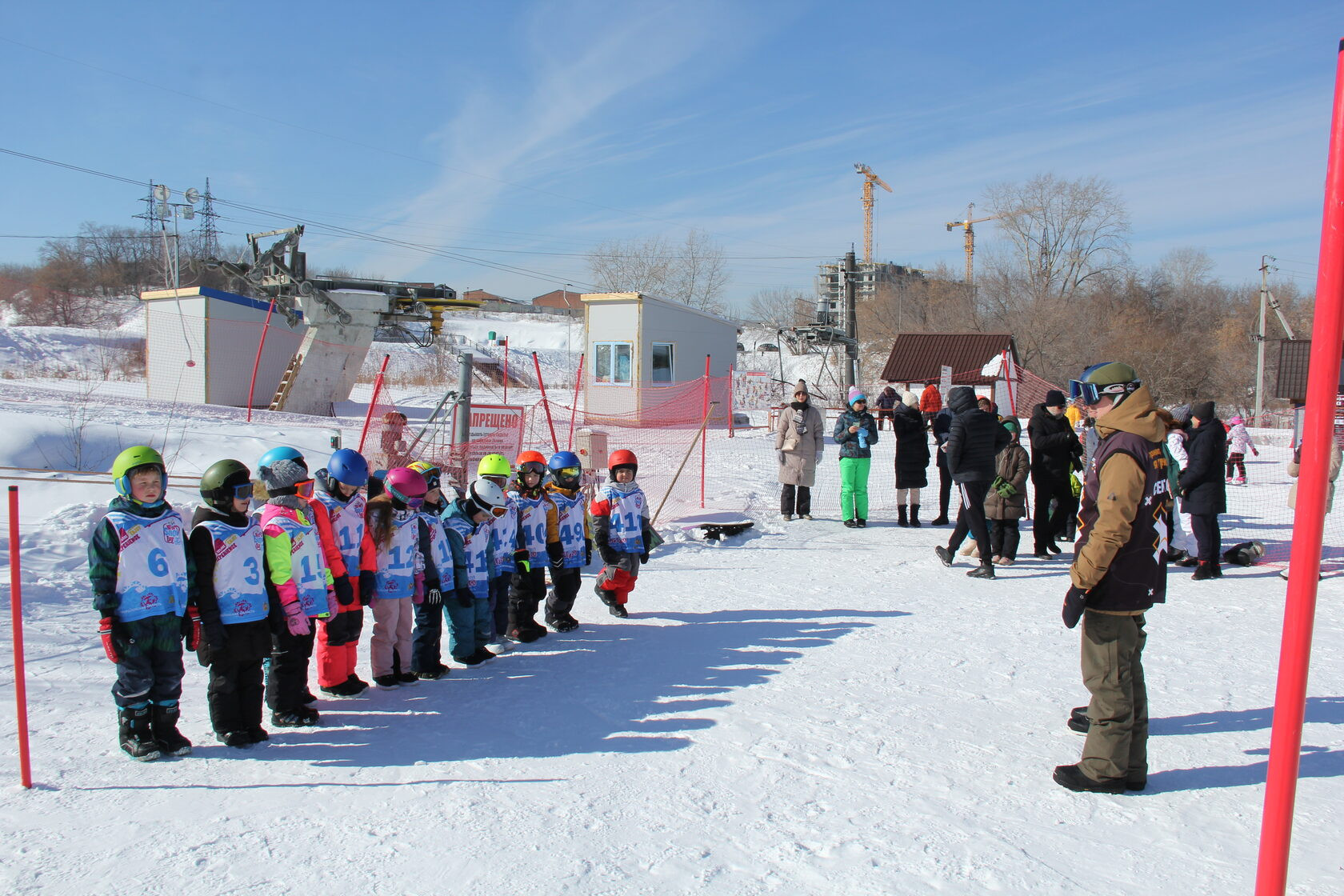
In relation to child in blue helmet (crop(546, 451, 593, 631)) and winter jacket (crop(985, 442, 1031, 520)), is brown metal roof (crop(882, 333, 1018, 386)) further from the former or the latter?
child in blue helmet (crop(546, 451, 593, 631))

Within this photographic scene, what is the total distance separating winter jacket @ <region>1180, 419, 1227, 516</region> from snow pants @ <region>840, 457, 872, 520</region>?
3726mm

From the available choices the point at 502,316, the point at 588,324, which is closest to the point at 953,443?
the point at 588,324

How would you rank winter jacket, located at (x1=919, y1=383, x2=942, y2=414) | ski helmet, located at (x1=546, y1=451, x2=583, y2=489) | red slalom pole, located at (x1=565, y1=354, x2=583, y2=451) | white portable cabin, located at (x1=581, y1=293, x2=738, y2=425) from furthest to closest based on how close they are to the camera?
1. white portable cabin, located at (x1=581, y1=293, x2=738, y2=425)
2. winter jacket, located at (x1=919, y1=383, x2=942, y2=414)
3. red slalom pole, located at (x1=565, y1=354, x2=583, y2=451)
4. ski helmet, located at (x1=546, y1=451, x2=583, y2=489)

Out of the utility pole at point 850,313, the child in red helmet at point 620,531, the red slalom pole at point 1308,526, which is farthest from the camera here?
the utility pole at point 850,313

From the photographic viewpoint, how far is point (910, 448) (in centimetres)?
1099

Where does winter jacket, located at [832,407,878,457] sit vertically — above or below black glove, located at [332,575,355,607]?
above

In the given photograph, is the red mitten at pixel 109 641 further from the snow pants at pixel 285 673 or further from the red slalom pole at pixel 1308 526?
the red slalom pole at pixel 1308 526

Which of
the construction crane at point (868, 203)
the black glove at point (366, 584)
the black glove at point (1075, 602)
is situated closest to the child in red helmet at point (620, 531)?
the black glove at point (366, 584)

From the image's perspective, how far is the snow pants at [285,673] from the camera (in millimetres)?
4547

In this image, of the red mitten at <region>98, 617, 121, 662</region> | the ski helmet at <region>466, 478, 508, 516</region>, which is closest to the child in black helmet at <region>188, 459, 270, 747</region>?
the red mitten at <region>98, 617, 121, 662</region>

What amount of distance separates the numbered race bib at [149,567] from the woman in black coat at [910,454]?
8504 mm

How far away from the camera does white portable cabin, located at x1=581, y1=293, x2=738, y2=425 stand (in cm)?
2395

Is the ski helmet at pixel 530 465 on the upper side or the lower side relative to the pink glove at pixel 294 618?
upper

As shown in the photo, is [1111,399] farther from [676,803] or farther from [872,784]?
[676,803]
